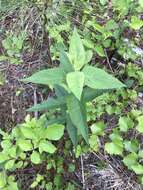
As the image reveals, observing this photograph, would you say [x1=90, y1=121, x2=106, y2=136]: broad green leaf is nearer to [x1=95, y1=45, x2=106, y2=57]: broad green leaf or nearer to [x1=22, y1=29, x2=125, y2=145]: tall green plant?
[x1=22, y1=29, x2=125, y2=145]: tall green plant

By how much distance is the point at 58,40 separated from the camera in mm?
1961

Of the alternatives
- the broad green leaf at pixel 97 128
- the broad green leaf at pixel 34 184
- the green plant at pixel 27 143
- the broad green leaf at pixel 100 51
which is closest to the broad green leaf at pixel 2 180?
the green plant at pixel 27 143

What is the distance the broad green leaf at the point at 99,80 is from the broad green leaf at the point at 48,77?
0.25 feet

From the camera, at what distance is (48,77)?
127cm

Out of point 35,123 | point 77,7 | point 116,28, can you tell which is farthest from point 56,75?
point 77,7

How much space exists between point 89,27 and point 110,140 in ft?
2.20

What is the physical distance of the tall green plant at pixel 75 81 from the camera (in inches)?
48.8

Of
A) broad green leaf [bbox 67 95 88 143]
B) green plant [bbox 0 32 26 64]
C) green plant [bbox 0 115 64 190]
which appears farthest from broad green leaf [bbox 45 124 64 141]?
green plant [bbox 0 32 26 64]

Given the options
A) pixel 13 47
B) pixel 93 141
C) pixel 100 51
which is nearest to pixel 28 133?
pixel 93 141

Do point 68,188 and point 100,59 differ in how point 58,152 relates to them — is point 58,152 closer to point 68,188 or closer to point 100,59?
point 68,188

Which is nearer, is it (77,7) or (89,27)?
(89,27)

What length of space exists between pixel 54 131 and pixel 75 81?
0.77ft

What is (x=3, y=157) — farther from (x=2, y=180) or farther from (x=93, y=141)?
(x=93, y=141)

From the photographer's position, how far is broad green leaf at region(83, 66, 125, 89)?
1.23 m
